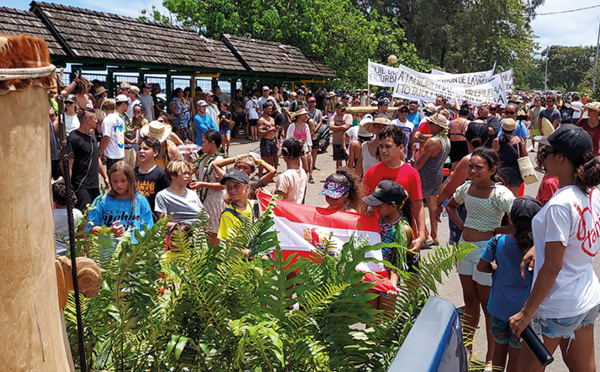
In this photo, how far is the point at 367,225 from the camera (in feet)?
15.0

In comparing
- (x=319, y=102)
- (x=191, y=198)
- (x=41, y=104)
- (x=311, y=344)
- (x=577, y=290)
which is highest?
(x=41, y=104)

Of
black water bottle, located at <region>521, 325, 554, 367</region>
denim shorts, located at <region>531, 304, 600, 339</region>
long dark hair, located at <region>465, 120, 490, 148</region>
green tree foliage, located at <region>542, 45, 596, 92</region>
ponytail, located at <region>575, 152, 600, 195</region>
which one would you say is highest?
ponytail, located at <region>575, 152, 600, 195</region>

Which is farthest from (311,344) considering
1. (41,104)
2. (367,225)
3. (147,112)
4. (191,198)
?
(147,112)

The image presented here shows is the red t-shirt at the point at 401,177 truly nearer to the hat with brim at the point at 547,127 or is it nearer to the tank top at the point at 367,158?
the tank top at the point at 367,158

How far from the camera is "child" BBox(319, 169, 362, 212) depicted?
493 centimetres

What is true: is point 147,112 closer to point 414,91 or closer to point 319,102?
point 414,91

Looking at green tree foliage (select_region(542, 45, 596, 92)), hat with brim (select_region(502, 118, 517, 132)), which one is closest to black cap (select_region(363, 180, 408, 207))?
hat with brim (select_region(502, 118, 517, 132))

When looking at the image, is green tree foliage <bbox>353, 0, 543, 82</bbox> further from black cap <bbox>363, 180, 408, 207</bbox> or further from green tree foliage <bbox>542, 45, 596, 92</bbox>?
green tree foliage <bbox>542, 45, 596, 92</bbox>

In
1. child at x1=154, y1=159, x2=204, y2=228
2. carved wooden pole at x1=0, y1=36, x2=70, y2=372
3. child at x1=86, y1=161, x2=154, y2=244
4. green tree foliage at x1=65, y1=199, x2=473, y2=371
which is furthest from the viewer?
child at x1=154, y1=159, x2=204, y2=228

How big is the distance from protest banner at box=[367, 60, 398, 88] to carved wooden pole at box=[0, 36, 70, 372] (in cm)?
1610

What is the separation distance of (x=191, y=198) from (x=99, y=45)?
11.2m

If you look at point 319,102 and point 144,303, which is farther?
point 319,102

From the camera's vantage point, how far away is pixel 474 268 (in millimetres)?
4625

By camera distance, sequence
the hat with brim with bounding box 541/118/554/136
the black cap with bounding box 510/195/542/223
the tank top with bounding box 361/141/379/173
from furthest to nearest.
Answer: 1. the hat with brim with bounding box 541/118/554/136
2. the tank top with bounding box 361/141/379/173
3. the black cap with bounding box 510/195/542/223
